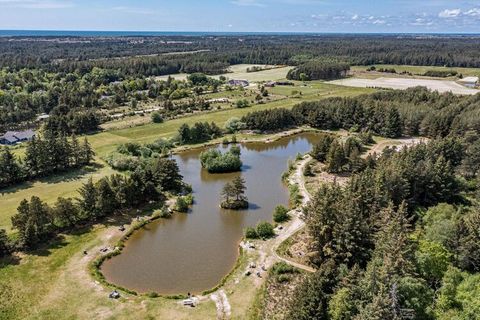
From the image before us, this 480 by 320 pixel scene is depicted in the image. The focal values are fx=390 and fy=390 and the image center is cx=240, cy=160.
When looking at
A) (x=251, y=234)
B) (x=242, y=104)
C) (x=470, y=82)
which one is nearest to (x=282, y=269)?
(x=251, y=234)

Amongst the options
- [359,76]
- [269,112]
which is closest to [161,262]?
[269,112]

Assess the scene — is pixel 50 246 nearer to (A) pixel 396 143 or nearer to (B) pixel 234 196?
(B) pixel 234 196

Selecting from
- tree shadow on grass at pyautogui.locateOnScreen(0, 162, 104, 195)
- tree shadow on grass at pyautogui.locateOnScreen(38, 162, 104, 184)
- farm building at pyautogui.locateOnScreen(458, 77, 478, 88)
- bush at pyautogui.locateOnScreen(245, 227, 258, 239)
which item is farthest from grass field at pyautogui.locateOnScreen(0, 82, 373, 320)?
farm building at pyautogui.locateOnScreen(458, 77, 478, 88)

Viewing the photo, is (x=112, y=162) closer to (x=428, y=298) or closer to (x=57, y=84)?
(x=428, y=298)

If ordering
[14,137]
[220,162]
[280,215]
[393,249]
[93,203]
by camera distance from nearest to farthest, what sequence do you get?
[393,249] < [93,203] < [280,215] < [220,162] < [14,137]

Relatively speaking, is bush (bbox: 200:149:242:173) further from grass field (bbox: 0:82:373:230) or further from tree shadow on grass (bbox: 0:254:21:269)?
tree shadow on grass (bbox: 0:254:21:269)

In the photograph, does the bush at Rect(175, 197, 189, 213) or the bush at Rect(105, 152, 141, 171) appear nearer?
the bush at Rect(175, 197, 189, 213)
